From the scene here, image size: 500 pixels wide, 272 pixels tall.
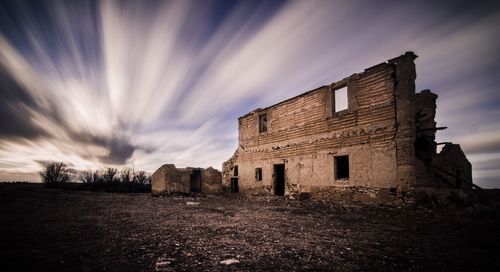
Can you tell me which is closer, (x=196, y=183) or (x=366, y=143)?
(x=366, y=143)

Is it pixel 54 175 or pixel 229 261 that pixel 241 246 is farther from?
pixel 54 175

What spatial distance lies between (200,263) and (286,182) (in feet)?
37.7

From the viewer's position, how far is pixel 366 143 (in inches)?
426

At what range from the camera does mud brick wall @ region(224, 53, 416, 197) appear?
385 inches

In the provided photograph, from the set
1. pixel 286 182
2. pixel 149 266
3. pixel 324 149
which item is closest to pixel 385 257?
pixel 149 266

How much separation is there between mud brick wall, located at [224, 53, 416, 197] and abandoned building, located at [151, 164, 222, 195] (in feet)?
14.9

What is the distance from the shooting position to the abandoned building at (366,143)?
9727 millimetres

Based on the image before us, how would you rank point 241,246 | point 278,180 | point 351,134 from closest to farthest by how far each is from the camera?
point 241,246 < point 351,134 < point 278,180

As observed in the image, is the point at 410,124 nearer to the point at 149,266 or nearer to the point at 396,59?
the point at 396,59

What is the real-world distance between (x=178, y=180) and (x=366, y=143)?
45.6ft

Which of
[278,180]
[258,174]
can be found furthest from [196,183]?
[278,180]

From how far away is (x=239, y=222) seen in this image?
266 inches

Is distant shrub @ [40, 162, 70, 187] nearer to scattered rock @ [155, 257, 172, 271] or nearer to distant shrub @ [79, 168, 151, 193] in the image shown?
distant shrub @ [79, 168, 151, 193]

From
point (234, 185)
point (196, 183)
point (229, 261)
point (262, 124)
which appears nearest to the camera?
point (229, 261)
